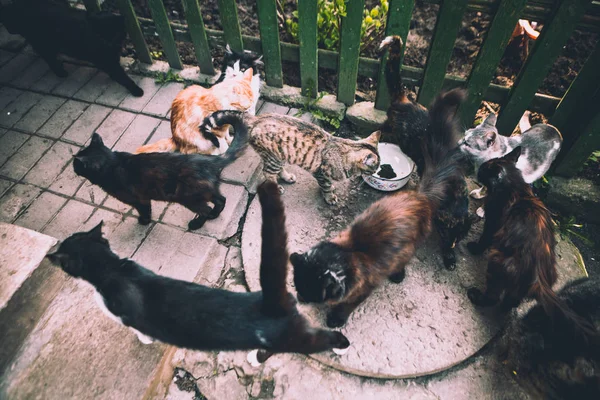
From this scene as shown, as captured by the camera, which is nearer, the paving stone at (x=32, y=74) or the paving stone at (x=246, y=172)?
the paving stone at (x=246, y=172)

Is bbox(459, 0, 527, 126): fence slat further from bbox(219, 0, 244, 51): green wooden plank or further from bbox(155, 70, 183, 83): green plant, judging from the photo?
bbox(155, 70, 183, 83): green plant

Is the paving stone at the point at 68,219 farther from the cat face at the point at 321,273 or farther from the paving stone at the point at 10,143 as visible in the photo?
the cat face at the point at 321,273

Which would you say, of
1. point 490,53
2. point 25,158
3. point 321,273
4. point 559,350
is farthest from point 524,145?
point 25,158

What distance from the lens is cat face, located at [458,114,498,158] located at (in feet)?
10.6

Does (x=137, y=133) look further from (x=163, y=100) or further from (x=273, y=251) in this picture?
(x=273, y=251)

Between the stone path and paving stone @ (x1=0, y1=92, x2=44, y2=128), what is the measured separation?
12 mm

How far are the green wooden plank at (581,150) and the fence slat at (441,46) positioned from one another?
1.33 metres

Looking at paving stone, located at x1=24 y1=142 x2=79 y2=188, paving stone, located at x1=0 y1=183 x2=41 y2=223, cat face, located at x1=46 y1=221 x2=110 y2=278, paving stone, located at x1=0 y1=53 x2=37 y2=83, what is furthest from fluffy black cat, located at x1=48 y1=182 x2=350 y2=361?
paving stone, located at x1=0 y1=53 x2=37 y2=83

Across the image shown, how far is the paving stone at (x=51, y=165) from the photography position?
141 inches

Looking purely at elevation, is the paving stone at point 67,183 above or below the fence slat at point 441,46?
below

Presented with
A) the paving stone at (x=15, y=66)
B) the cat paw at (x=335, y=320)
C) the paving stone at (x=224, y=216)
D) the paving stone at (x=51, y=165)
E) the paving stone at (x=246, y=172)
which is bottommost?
the cat paw at (x=335, y=320)

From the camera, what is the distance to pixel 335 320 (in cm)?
277

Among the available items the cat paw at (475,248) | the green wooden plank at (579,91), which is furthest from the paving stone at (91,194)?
the green wooden plank at (579,91)

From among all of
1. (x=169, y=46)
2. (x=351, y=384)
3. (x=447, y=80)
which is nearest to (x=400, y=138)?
(x=447, y=80)
